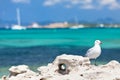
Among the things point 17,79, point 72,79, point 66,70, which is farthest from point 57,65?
point 72,79

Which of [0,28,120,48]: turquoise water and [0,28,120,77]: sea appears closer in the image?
[0,28,120,77]: sea

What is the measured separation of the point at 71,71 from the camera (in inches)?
553

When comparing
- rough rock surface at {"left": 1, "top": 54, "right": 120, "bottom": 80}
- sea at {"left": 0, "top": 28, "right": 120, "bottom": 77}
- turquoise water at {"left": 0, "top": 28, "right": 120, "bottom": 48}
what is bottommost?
turquoise water at {"left": 0, "top": 28, "right": 120, "bottom": 48}

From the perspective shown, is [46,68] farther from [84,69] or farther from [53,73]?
[84,69]

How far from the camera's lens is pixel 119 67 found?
1438cm

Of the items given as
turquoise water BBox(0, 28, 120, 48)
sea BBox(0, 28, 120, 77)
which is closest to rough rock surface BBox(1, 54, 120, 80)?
sea BBox(0, 28, 120, 77)

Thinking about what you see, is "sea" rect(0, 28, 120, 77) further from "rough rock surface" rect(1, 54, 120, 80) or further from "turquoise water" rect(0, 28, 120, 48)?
"rough rock surface" rect(1, 54, 120, 80)

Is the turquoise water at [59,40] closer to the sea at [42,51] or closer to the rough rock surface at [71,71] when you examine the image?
the sea at [42,51]

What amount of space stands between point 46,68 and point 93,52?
197 cm

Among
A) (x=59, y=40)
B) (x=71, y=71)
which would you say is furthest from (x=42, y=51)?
(x=59, y=40)

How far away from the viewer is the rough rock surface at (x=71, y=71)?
12.5m

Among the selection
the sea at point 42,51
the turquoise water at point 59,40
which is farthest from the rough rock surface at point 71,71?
the turquoise water at point 59,40

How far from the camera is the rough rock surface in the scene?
12461 mm

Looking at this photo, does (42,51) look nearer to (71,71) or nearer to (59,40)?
(71,71)
